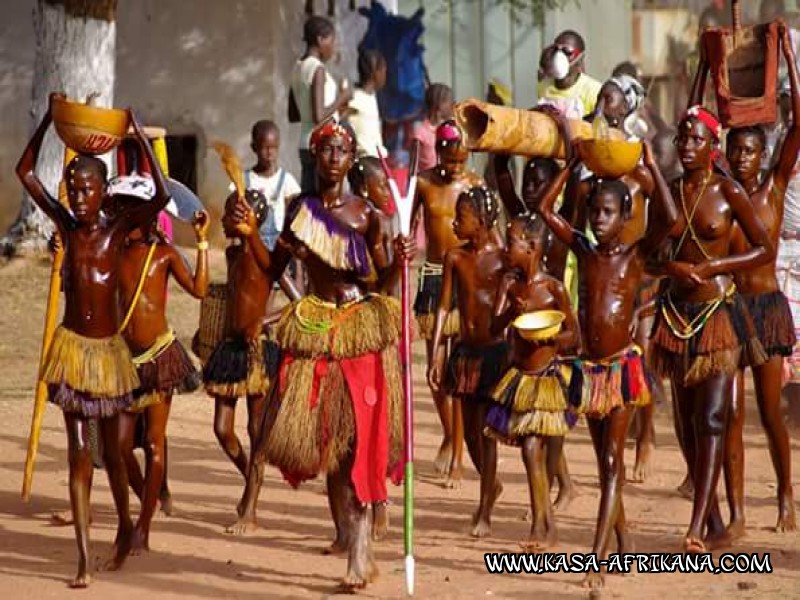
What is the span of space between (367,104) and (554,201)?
284 inches

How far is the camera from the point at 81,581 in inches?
295

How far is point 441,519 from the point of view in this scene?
9.07 meters

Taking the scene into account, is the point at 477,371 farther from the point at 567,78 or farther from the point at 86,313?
the point at 567,78

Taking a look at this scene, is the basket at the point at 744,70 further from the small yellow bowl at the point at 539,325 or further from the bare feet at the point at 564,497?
the bare feet at the point at 564,497

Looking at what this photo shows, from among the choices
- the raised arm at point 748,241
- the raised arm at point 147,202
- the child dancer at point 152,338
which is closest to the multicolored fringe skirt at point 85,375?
the child dancer at point 152,338

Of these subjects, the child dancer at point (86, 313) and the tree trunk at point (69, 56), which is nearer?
the child dancer at point (86, 313)

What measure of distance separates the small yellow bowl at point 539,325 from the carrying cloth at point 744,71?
1489 mm

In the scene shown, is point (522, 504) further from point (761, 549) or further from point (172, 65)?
point (172, 65)

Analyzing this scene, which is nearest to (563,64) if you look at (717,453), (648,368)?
(648,368)

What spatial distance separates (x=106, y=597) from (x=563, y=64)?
5783mm

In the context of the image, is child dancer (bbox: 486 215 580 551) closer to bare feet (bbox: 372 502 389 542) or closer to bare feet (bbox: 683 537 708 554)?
bare feet (bbox: 683 537 708 554)

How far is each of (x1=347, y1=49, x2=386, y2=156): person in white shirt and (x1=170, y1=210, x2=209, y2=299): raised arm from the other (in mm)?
6199

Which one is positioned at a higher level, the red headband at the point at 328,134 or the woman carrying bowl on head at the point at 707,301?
the red headband at the point at 328,134

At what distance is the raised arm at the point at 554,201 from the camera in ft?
25.3
